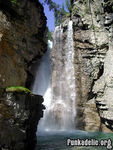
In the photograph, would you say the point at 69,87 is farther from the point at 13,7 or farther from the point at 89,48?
the point at 13,7

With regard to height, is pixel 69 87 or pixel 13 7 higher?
pixel 13 7

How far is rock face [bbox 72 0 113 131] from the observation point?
510 inches

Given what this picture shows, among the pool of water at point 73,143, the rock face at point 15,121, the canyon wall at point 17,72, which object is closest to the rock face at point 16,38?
the canyon wall at point 17,72

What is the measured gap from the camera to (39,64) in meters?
17.1

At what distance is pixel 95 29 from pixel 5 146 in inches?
560

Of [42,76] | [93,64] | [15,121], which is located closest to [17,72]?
[15,121]

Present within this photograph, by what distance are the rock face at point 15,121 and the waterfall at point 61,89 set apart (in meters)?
6.94

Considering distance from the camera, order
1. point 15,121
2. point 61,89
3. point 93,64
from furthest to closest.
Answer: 1. point 61,89
2. point 93,64
3. point 15,121

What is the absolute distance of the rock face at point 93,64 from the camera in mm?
12961

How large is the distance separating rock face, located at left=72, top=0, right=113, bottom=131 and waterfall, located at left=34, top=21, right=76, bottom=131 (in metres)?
0.69

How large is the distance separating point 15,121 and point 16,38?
206 inches

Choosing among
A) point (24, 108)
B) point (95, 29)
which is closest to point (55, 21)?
point (95, 29)

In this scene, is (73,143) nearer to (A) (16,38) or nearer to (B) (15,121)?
(B) (15,121)

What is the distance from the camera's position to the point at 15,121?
20.5 feet
